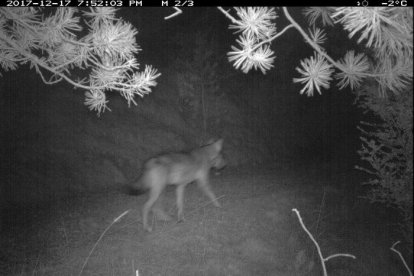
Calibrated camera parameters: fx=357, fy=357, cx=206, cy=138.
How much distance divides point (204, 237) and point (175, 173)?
140 centimetres

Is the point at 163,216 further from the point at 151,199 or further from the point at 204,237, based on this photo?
the point at 204,237

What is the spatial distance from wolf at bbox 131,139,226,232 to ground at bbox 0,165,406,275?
55 cm

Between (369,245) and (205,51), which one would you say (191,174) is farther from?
(205,51)

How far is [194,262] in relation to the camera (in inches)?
231

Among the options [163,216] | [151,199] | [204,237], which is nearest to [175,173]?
[151,199]

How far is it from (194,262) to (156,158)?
2222 mm

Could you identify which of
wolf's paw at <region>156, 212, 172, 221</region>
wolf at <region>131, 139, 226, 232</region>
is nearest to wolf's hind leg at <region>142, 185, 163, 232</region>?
wolf at <region>131, 139, 226, 232</region>

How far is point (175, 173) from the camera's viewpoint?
729 cm

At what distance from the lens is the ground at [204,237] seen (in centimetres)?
578

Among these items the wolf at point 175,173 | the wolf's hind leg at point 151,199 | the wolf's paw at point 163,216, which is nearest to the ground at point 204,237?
the wolf's hind leg at point 151,199

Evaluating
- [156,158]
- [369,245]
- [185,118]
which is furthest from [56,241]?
[185,118]

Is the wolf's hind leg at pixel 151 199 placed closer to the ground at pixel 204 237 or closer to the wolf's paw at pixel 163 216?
the ground at pixel 204 237

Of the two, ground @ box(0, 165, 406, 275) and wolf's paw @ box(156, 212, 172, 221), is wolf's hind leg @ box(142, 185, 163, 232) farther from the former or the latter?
wolf's paw @ box(156, 212, 172, 221)

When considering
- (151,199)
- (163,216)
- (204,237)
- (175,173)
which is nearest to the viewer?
(204,237)
